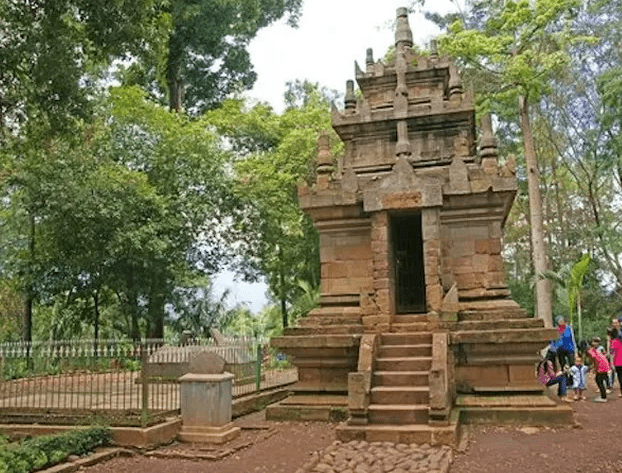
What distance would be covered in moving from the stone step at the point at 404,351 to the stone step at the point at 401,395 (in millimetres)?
854

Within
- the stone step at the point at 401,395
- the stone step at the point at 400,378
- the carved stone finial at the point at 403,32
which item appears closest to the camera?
the stone step at the point at 401,395

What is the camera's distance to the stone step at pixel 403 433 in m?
8.00

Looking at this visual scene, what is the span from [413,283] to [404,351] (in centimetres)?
304

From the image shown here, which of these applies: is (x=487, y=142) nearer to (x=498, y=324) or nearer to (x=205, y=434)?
(x=498, y=324)

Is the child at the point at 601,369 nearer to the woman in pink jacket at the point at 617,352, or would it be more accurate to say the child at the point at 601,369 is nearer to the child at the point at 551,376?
the woman in pink jacket at the point at 617,352

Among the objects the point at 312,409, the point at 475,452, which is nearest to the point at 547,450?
the point at 475,452

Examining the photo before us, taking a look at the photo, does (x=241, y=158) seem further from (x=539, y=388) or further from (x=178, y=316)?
(x=539, y=388)

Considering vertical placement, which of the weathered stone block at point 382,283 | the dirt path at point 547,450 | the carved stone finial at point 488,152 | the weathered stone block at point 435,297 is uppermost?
the carved stone finial at point 488,152

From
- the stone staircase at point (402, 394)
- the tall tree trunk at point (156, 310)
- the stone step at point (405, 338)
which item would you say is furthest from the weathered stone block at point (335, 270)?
the tall tree trunk at point (156, 310)

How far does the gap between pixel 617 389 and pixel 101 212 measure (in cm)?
1462

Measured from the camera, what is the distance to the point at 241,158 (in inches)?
973

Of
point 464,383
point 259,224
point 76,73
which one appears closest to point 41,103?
point 76,73

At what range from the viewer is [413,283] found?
41.3 ft

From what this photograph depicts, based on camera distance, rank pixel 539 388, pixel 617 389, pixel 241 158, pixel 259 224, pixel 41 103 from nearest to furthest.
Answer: pixel 539 388 < pixel 41 103 < pixel 617 389 < pixel 259 224 < pixel 241 158
